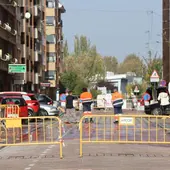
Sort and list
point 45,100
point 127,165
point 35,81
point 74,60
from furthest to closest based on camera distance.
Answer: point 74,60
point 35,81
point 45,100
point 127,165

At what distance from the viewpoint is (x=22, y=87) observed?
218ft

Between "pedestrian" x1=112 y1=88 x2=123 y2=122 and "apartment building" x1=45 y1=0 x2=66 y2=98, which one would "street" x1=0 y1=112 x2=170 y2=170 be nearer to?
"pedestrian" x1=112 y1=88 x2=123 y2=122

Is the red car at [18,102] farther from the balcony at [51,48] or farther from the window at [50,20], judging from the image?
the window at [50,20]

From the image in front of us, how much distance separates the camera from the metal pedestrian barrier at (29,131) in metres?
15.8

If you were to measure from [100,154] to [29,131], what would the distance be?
3.44 meters

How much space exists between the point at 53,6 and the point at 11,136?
81.8m

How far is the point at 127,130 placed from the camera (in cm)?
1653

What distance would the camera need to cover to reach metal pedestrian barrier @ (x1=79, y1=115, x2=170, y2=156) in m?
15.9

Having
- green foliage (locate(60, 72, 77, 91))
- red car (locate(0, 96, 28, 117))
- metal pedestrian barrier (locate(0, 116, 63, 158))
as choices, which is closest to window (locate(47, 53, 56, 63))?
green foliage (locate(60, 72, 77, 91))

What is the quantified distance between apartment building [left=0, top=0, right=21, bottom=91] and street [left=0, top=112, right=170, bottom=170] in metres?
35.7

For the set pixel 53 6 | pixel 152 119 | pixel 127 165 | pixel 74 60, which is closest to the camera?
pixel 127 165

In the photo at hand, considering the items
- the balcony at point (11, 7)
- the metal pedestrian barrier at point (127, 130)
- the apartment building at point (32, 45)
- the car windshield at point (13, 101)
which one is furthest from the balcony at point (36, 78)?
the metal pedestrian barrier at point (127, 130)

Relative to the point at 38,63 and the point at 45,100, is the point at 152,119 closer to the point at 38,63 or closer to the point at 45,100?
the point at 45,100

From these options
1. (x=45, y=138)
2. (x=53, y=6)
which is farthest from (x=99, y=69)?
(x=45, y=138)
